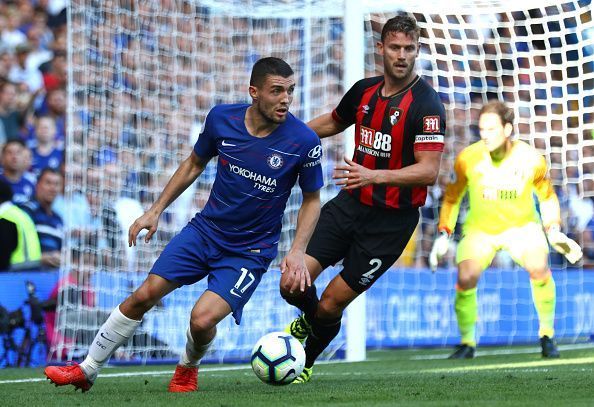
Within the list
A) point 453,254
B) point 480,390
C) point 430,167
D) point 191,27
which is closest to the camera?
point 480,390

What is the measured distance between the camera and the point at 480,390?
247 inches

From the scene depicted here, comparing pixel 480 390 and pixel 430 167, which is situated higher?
pixel 430 167

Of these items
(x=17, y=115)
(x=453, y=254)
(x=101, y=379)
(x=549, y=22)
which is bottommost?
(x=101, y=379)

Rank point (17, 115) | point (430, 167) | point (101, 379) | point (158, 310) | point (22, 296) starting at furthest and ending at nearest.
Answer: point (17, 115), point (158, 310), point (22, 296), point (101, 379), point (430, 167)

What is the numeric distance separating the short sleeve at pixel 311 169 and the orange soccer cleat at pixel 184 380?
4.01 ft

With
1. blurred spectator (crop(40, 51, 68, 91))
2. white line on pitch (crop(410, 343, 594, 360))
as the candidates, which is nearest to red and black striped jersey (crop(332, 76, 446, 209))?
white line on pitch (crop(410, 343, 594, 360))

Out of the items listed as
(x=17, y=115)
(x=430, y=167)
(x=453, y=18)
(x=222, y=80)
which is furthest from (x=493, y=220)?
(x=17, y=115)

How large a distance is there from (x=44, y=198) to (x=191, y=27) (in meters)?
2.25

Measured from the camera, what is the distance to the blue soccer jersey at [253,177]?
6484mm

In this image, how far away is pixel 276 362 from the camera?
6281mm

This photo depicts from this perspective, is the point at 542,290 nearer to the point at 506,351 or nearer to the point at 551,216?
the point at 551,216

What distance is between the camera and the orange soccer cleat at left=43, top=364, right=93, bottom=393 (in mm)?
6238

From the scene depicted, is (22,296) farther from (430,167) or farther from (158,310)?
(430,167)

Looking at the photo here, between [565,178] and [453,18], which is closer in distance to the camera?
[453,18]
